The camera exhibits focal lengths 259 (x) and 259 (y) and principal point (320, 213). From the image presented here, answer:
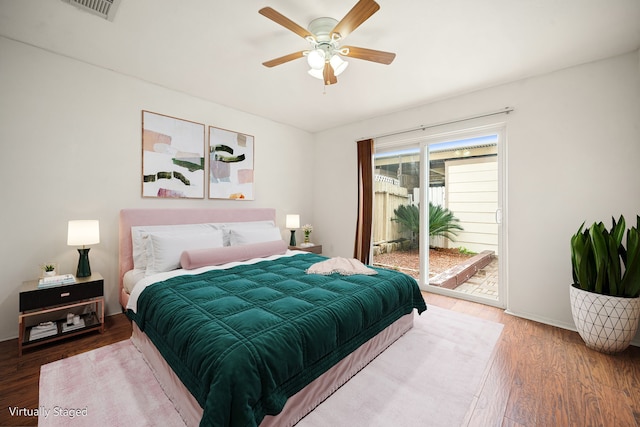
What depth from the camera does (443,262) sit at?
383 centimetres

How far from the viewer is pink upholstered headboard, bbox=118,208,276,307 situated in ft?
9.16

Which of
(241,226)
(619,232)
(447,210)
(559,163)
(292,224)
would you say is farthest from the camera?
(292,224)

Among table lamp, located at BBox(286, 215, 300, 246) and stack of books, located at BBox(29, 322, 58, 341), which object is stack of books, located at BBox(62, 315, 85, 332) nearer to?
stack of books, located at BBox(29, 322, 58, 341)

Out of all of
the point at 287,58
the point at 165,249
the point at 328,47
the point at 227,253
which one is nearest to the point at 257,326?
the point at 227,253

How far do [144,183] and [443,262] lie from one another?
411 centimetres

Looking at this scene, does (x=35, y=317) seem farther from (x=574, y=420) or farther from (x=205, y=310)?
(x=574, y=420)

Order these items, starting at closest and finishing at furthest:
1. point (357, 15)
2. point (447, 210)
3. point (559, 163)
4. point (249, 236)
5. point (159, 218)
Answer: point (357, 15), point (559, 163), point (159, 218), point (249, 236), point (447, 210)

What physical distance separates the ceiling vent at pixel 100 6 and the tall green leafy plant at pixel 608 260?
165 inches

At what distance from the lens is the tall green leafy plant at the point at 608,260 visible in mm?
2096

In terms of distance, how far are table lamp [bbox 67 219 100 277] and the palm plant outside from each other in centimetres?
381

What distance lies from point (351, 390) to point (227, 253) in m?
1.79

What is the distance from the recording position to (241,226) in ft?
11.9

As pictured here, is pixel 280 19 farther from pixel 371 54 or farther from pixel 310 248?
pixel 310 248

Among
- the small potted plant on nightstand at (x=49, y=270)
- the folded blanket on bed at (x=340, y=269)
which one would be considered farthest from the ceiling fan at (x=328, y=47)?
the small potted plant on nightstand at (x=49, y=270)
